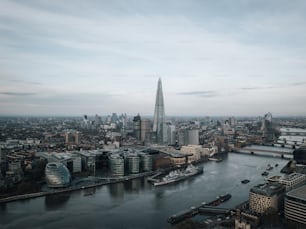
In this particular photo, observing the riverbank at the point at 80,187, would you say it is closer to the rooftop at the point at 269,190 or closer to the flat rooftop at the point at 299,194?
the rooftop at the point at 269,190

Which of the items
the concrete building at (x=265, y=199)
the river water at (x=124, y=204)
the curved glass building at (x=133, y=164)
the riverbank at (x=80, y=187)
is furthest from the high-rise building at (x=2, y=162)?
the concrete building at (x=265, y=199)

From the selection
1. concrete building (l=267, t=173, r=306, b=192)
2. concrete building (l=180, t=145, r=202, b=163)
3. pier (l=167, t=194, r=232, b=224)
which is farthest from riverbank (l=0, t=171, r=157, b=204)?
concrete building (l=267, t=173, r=306, b=192)

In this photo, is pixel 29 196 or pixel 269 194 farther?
pixel 29 196

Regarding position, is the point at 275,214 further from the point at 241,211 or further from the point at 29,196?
the point at 29,196

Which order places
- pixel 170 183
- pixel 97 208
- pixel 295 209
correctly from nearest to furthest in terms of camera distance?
1. pixel 295 209
2. pixel 97 208
3. pixel 170 183

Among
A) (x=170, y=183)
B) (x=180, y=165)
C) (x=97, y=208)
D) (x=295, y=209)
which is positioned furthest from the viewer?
(x=180, y=165)

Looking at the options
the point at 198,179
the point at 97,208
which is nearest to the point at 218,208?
the point at 97,208

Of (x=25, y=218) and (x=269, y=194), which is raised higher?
(x=269, y=194)
